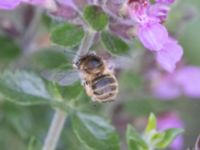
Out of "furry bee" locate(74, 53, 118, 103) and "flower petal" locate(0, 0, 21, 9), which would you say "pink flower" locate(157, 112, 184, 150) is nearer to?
"furry bee" locate(74, 53, 118, 103)

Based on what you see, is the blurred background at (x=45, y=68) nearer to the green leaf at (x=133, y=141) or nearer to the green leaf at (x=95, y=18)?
the green leaf at (x=133, y=141)

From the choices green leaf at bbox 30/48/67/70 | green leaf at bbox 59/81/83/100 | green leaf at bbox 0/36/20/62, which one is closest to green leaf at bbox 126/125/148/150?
green leaf at bbox 59/81/83/100

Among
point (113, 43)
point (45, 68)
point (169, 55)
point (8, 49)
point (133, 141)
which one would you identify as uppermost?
point (8, 49)

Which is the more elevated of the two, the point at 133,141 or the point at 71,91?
the point at 71,91

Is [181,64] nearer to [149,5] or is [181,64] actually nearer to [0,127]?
[0,127]

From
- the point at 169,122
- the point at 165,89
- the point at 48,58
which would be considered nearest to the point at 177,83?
the point at 165,89

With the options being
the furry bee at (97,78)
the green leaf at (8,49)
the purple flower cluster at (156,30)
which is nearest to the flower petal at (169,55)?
the purple flower cluster at (156,30)

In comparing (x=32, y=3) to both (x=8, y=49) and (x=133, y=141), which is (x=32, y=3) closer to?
(x=133, y=141)

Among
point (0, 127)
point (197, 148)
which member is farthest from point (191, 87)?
point (197, 148)
